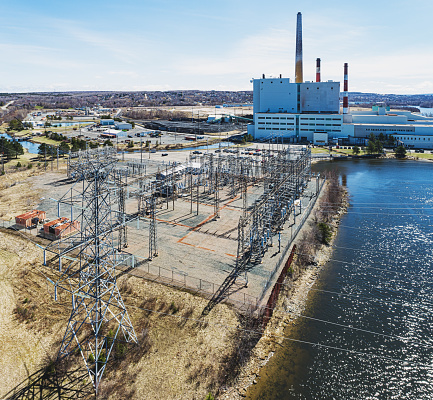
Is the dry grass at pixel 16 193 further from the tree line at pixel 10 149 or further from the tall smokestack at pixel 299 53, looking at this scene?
the tall smokestack at pixel 299 53

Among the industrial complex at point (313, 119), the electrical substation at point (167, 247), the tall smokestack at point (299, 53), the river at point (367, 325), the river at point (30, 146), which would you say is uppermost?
the tall smokestack at point (299, 53)

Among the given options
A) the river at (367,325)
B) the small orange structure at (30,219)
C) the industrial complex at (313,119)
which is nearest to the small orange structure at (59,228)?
the small orange structure at (30,219)

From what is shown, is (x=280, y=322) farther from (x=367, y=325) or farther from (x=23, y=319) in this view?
(x=23, y=319)

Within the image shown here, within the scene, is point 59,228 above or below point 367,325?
Answer: above

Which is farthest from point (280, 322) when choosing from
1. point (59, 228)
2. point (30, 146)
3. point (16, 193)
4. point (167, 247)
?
point (30, 146)

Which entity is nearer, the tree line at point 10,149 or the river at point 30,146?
the tree line at point 10,149

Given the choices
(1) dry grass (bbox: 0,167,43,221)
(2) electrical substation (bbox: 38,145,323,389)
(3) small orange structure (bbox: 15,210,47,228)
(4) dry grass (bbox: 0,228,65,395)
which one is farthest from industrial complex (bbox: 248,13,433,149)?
(4) dry grass (bbox: 0,228,65,395)
